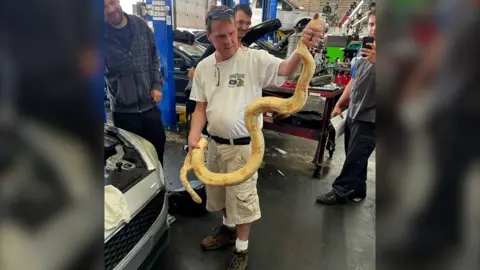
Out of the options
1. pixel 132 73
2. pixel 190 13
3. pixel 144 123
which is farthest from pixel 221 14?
pixel 190 13

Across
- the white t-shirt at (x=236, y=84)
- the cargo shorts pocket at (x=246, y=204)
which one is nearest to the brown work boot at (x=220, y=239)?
the cargo shorts pocket at (x=246, y=204)

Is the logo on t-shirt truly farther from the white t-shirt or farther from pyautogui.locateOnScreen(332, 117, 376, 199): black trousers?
pyautogui.locateOnScreen(332, 117, 376, 199): black trousers

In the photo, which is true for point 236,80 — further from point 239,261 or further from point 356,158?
point 356,158

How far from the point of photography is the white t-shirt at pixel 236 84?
6.03ft

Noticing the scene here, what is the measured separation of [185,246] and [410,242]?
2300 millimetres

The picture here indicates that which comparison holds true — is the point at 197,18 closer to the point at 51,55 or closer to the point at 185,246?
the point at 185,246

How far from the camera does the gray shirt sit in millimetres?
2629

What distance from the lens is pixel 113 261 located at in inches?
56.6

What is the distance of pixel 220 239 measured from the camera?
2.43 meters

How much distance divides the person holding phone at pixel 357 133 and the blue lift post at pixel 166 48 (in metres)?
3.07

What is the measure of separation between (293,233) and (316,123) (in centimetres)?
152

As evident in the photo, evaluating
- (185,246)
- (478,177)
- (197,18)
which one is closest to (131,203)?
(185,246)

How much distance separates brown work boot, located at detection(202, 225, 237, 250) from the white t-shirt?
0.92 metres

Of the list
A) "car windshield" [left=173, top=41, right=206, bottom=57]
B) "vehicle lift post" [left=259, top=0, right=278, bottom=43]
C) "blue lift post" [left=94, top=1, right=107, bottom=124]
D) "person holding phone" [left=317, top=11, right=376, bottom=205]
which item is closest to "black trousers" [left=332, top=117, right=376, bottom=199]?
"person holding phone" [left=317, top=11, right=376, bottom=205]
